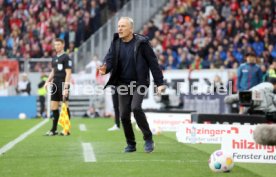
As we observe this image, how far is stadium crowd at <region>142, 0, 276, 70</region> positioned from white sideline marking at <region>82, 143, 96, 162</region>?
14.8m

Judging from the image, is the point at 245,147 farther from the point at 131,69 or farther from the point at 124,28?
the point at 124,28

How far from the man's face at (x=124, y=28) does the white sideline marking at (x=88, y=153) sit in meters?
1.88

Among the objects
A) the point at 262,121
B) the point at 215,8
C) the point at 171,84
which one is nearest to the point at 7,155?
the point at 262,121

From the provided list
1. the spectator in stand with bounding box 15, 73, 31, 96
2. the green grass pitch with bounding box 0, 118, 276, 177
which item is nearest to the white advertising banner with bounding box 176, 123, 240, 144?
the green grass pitch with bounding box 0, 118, 276, 177

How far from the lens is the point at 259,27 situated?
28984mm

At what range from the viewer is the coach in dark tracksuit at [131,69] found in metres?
11.0

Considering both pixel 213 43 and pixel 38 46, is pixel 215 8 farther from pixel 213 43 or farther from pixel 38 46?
pixel 38 46

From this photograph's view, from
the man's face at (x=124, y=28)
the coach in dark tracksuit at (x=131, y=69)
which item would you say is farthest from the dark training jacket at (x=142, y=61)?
the man's face at (x=124, y=28)

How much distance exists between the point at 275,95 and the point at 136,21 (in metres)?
20.9

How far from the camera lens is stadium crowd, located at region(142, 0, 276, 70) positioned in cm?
2794

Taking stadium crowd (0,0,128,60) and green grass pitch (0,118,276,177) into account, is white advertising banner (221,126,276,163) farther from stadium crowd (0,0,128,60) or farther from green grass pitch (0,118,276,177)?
stadium crowd (0,0,128,60)

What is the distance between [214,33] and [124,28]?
1956cm

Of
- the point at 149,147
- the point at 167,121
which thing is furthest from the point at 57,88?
the point at 149,147

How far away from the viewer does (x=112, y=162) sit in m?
9.55
